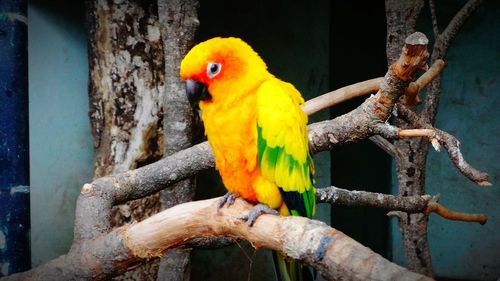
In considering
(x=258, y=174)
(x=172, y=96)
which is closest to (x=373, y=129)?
(x=258, y=174)

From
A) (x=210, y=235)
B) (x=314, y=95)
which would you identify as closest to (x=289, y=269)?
(x=210, y=235)

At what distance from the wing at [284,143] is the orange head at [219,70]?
0.25 feet

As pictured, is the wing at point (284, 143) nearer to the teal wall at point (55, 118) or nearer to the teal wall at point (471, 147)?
the teal wall at point (55, 118)

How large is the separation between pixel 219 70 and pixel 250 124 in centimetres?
23

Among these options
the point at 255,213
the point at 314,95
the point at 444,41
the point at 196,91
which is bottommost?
the point at 255,213

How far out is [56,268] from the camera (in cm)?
223

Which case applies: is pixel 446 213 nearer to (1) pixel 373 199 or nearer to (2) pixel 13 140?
(1) pixel 373 199

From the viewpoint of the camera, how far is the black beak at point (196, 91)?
6.93ft

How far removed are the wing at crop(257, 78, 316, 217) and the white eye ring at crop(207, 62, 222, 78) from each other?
171 millimetres

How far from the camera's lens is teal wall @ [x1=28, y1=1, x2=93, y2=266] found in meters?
4.24

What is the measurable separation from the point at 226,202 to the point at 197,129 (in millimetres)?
1617

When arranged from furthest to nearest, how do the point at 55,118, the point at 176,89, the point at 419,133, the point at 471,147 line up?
the point at 471,147 → the point at 55,118 → the point at 176,89 → the point at 419,133

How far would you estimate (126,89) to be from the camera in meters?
3.53

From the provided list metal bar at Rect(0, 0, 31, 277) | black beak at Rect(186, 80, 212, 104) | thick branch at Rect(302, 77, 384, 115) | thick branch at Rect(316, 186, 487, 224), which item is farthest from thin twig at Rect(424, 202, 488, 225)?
metal bar at Rect(0, 0, 31, 277)
